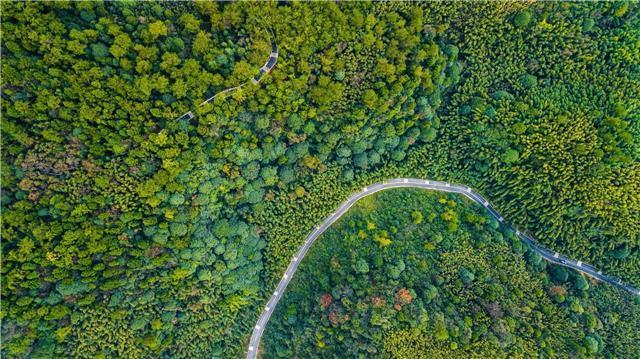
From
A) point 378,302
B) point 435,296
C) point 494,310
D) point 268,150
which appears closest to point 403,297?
point 378,302

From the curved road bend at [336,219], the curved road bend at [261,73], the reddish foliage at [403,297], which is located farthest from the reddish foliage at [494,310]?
the curved road bend at [261,73]

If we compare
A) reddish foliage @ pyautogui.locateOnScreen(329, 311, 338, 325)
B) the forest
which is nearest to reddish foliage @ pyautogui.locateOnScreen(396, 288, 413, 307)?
the forest

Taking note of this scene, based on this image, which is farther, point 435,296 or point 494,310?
point 435,296

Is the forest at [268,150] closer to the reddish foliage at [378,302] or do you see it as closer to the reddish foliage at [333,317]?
the reddish foliage at [333,317]

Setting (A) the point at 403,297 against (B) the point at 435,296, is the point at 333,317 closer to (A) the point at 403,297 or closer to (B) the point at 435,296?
(A) the point at 403,297

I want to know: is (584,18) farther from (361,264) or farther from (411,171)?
(361,264)

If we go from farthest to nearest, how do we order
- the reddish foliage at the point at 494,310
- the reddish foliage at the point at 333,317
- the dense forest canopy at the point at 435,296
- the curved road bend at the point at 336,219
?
the curved road bend at the point at 336,219, the reddish foliage at the point at 333,317, the reddish foliage at the point at 494,310, the dense forest canopy at the point at 435,296

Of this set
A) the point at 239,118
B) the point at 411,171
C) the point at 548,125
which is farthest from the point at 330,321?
the point at 548,125

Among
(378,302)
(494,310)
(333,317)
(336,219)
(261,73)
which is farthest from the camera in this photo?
(336,219)

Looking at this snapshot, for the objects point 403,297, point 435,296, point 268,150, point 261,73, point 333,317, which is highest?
point 261,73
